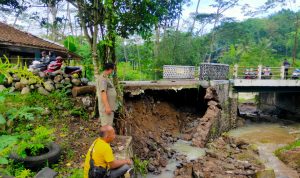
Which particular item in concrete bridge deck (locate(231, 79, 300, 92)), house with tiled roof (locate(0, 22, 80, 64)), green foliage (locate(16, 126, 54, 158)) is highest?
house with tiled roof (locate(0, 22, 80, 64))

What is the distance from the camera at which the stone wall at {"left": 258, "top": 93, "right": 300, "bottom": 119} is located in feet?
85.6

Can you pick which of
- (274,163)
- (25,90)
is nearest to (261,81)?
(274,163)

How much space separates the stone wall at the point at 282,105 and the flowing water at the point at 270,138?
3.99m

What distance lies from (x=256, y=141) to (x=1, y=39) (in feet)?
49.7

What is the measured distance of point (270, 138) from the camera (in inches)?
720

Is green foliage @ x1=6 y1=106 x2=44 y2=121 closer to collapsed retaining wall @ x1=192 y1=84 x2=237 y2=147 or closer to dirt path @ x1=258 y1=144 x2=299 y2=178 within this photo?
collapsed retaining wall @ x1=192 y1=84 x2=237 y2=147

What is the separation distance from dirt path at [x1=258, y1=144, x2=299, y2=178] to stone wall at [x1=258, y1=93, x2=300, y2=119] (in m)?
11.6

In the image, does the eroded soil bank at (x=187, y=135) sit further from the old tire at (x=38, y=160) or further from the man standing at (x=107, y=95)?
the old tire at (x=38, y=160)

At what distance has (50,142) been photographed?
22.9 ft

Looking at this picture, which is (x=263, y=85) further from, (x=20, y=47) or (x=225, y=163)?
(x=20, y=47)

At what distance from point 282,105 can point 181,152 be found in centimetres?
1865

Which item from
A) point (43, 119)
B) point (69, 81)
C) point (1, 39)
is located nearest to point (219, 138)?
point (69, 81)

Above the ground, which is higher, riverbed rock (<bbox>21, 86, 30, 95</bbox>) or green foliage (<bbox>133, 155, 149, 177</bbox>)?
riverbed rock (<bbox>21, 86, 30, 95</bbox>)

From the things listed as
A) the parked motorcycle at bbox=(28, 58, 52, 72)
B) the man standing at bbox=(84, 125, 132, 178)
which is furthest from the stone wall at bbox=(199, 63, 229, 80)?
the man standing at bbox=(84, 125, 132, 178)
